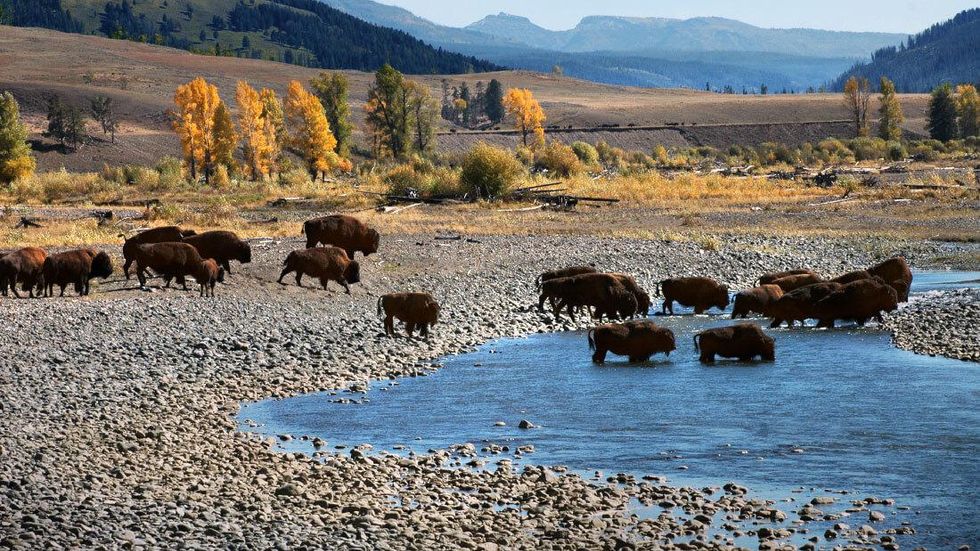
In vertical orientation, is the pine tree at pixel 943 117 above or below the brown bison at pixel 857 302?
above

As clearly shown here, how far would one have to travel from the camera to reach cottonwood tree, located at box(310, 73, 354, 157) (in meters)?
83.9

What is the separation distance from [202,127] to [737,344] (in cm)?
5867

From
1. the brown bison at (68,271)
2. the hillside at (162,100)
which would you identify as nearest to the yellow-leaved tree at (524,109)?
→ the hillside at (162,100)

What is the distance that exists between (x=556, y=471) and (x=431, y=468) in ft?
4.00

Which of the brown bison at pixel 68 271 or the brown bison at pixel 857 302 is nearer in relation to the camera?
the brown bison at pixel 857 302

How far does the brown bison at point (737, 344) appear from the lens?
17828 mm

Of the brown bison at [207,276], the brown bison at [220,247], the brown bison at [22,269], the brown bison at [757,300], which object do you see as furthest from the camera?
the brown bison at [220,247]

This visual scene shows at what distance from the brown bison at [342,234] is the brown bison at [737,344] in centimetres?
1134

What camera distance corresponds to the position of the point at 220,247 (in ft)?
79.4

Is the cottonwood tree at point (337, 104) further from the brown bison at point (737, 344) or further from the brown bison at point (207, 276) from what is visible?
the brown bison at point (737, 344)

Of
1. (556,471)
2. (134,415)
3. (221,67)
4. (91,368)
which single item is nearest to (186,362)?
(91,368)

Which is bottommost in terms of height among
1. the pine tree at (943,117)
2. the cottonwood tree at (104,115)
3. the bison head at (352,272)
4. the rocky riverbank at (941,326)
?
the cottonwood tree at (104,115)

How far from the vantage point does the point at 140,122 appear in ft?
389

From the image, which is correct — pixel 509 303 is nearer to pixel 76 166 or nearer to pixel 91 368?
pixel 91 368
